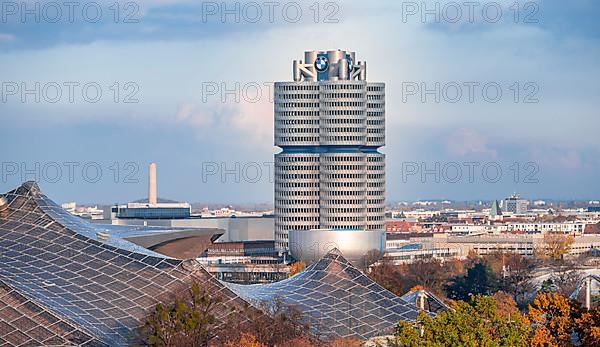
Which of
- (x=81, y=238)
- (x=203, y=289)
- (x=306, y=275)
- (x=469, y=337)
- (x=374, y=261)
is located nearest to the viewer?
(x=469, y=337)

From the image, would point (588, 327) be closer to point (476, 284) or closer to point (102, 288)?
point (102, 288)

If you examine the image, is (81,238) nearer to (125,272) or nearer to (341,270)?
(125,272)

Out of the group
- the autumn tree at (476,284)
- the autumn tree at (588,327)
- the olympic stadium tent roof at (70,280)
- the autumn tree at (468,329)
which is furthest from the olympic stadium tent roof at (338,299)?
the autumn tree at (476,284)

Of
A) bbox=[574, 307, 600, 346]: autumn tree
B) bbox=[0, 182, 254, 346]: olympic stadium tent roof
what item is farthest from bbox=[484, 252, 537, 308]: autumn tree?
bbox=[574, 307, 600, 346]: autumn tree

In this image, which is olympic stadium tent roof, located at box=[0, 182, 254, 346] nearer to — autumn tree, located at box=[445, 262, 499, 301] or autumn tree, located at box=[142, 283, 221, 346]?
autumn tree, located at box=[142, 283, 221, 346]

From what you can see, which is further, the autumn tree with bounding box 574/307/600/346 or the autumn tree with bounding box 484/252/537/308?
the autumn tree with bounding box 484/252/537/308

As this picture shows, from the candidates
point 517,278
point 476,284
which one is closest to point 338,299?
point 476,284

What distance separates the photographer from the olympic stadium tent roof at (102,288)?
3209 inches

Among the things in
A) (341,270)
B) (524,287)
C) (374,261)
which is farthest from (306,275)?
(374,261)

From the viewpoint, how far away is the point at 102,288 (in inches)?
3558

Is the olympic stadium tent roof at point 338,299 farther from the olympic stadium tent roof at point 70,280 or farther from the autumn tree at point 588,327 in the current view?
Result: the autumn tree at point 588,327

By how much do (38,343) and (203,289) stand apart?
10.5 m

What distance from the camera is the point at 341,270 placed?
104 meters

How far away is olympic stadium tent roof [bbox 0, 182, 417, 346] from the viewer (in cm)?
8150
